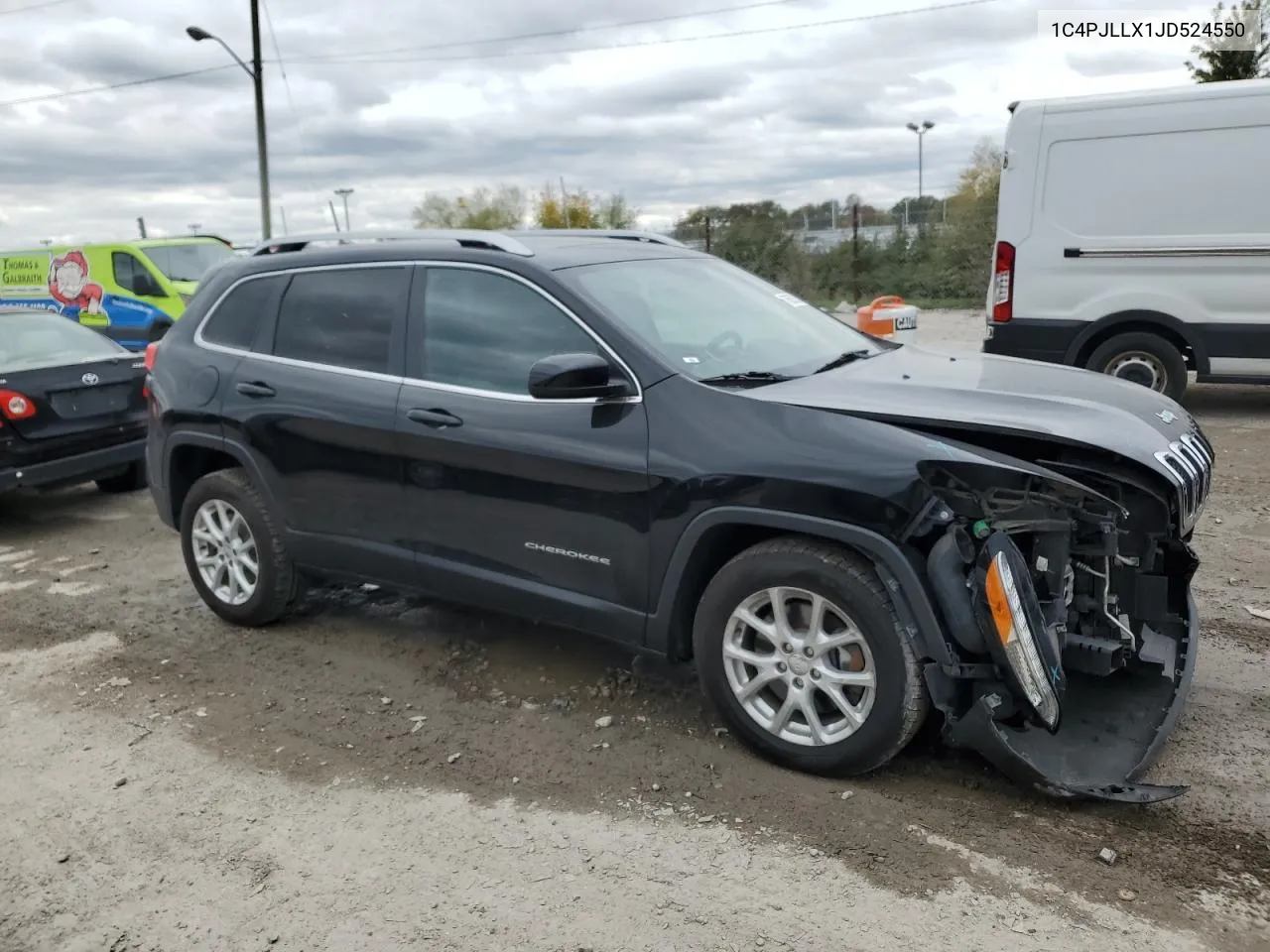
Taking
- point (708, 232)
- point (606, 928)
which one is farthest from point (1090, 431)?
point (708, 232)

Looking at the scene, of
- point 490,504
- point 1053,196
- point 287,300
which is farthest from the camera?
point 1053,196

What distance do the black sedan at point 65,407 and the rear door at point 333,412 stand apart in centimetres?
293

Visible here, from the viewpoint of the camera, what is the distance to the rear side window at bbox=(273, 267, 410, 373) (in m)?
4.33

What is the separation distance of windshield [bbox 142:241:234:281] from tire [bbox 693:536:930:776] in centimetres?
1307

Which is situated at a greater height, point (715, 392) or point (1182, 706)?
point (715, 392)

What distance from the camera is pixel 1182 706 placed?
11.2 ft

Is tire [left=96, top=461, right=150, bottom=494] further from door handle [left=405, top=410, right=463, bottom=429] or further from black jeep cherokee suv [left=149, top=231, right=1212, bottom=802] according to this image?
door handle [left=405, top=410, right=463, bottom=429]

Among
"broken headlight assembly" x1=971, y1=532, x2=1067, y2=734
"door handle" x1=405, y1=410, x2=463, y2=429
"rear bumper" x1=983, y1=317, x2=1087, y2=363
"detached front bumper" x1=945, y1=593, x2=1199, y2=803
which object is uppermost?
"door handle" x1=405, y1=410, x2=463, y2=429

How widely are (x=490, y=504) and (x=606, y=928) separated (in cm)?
171

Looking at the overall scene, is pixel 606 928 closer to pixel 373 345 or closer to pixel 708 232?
pixel 373 345

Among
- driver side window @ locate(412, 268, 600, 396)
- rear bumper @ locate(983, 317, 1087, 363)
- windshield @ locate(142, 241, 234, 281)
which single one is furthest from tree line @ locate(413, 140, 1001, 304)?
driver side window @ locate(412, 268, 600, 396)

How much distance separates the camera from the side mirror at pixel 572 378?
3.48 meters

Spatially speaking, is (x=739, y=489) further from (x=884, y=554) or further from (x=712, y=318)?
(x=712, y=318)

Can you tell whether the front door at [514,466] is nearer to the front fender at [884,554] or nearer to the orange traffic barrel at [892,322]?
the front fender at [884,554]
